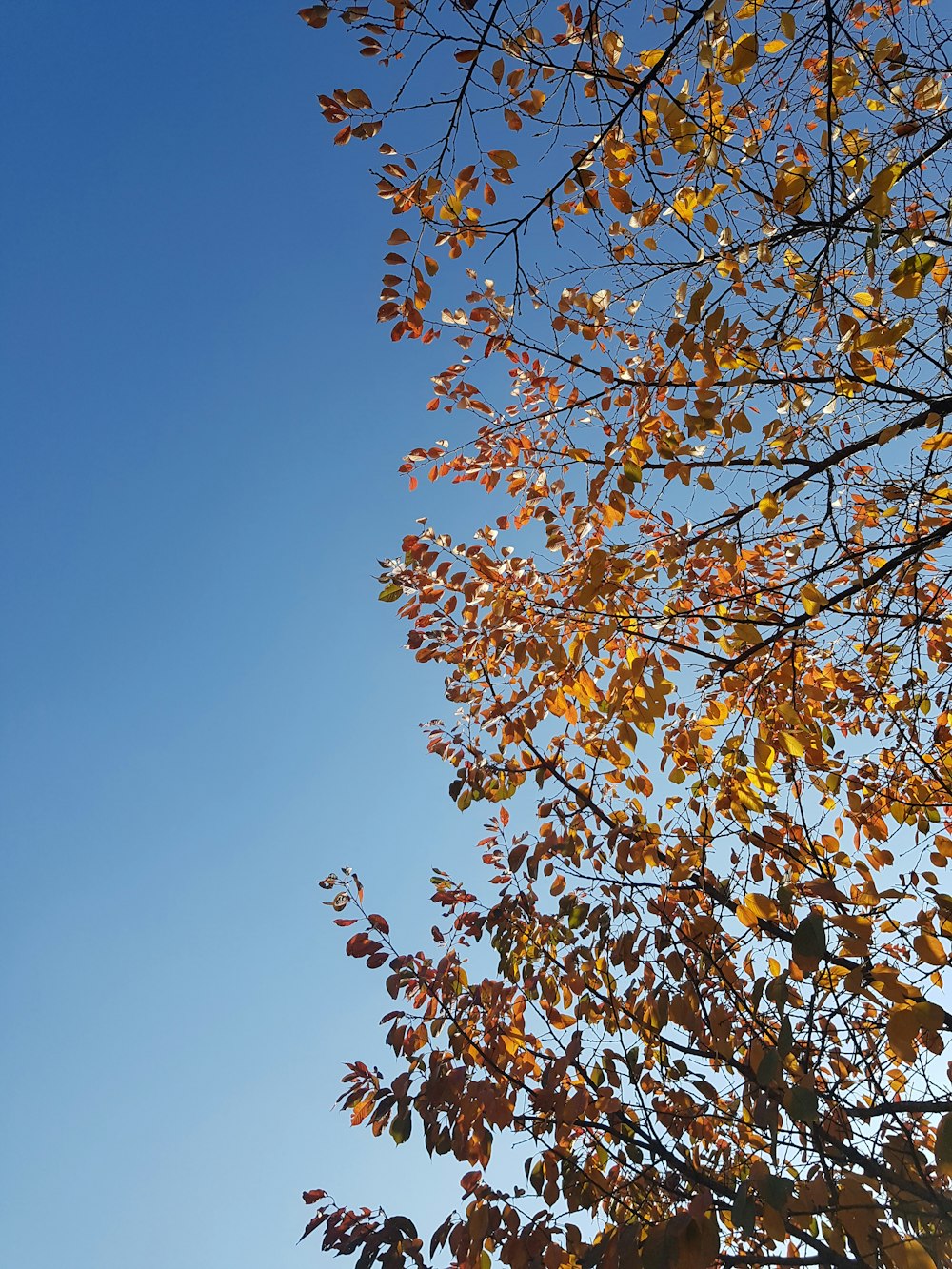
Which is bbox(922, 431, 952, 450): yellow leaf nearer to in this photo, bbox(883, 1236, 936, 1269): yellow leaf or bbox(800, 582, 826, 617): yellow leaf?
bbox(800, 582, 826, 617): yellow leaf

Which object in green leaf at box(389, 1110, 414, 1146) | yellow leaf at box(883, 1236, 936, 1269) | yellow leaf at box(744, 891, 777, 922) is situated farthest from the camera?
green leaf at box(389, 1110, 414, 1146)

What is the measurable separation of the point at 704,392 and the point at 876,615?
4.46 feet

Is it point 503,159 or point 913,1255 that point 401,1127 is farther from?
point 503,159

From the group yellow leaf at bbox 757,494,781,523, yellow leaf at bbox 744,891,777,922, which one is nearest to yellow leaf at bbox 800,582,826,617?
yellow leaf at bbox 757,494,781,523

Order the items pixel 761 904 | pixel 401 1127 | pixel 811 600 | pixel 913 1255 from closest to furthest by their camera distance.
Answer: pixel 913 1255, pixel 761 904, pixel 401 1127, pixel 811 600

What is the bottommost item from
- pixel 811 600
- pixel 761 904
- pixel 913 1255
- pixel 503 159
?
pixel 913 1255

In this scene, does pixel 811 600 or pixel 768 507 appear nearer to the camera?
pixel 811 600

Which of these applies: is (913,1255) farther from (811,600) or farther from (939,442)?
(939,442)

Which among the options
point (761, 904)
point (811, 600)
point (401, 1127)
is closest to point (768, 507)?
point (811, 600)

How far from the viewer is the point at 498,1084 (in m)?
2.67

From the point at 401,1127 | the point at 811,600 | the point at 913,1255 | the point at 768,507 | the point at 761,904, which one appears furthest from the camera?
the point at 768,507

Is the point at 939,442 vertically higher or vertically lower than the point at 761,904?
higher

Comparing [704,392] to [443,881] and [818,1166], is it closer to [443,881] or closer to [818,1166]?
[443,881]

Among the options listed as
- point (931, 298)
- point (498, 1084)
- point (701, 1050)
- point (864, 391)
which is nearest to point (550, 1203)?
point (498, 1084)
